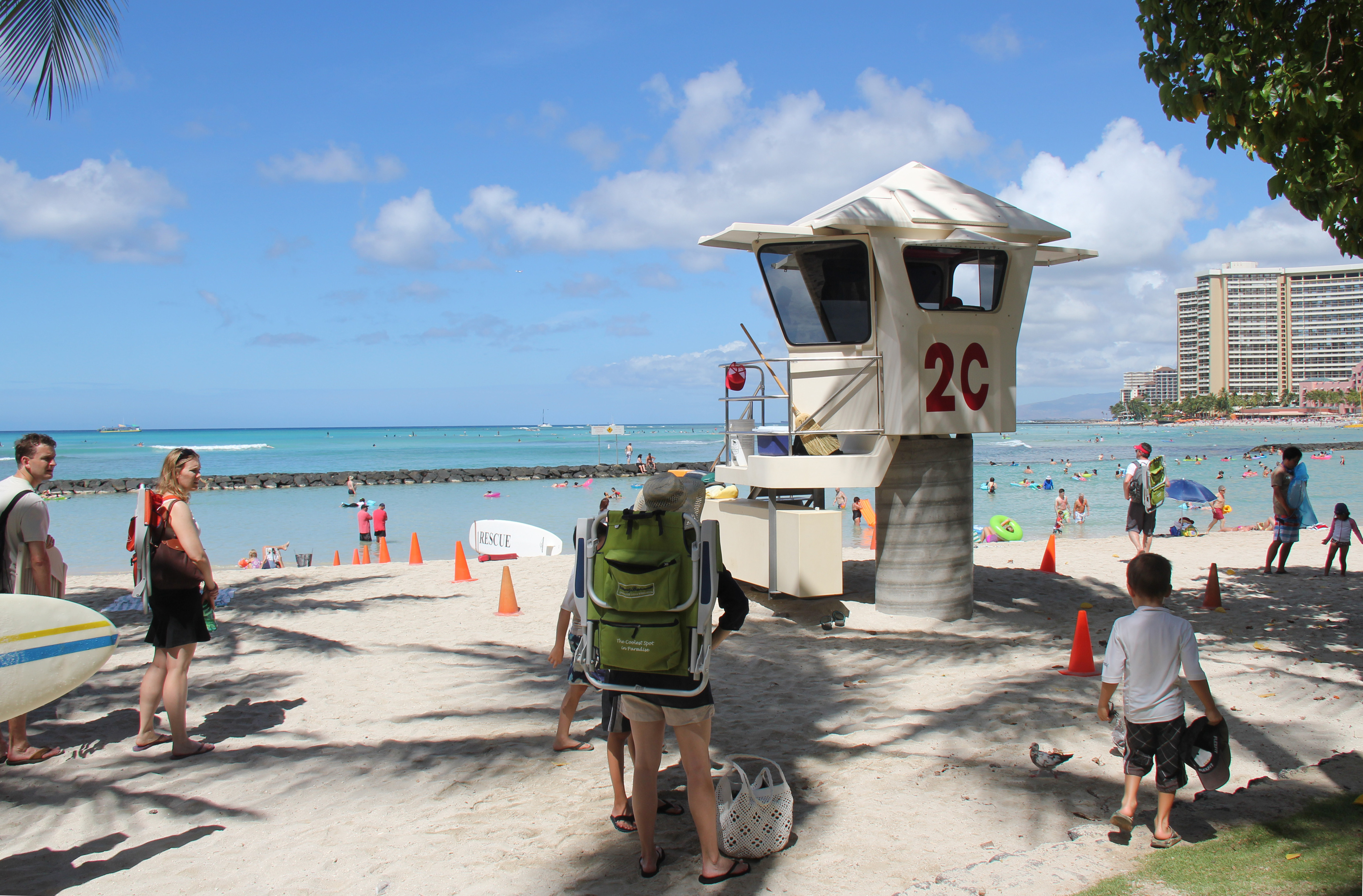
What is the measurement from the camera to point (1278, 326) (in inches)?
6673

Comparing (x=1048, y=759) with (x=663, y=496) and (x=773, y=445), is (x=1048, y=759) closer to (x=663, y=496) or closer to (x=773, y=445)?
(x=663, y=496)

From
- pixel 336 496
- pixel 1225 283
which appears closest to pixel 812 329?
pixel 336 496

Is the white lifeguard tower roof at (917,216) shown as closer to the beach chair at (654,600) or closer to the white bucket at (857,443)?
the white bucket at (857,443)

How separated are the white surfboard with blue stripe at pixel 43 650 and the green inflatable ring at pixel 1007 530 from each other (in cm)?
2083

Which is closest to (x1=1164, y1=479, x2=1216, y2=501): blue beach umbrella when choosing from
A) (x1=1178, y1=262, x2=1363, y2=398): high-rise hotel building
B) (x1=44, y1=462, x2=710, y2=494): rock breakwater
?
(x1=44, y1=462, x2=710, y2=494): rock breakwater

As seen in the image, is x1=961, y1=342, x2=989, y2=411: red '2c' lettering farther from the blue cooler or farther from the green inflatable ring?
the green inflatable ring

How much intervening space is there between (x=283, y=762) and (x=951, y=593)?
285 inches

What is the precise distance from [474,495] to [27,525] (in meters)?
39.7

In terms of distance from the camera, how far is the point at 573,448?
108750 mm

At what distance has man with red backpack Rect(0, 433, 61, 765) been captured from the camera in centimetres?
507

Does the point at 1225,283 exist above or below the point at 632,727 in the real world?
above

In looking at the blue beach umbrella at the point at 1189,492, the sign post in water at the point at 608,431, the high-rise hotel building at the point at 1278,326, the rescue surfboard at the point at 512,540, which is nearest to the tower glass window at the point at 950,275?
the rescue surfboard at the point at 512,540

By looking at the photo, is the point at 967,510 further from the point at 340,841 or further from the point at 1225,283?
the point at 1225,283

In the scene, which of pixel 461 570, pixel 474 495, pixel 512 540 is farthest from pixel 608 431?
pixel 461 570
